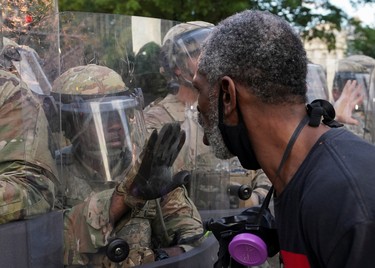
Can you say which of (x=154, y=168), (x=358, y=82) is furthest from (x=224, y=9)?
(x=154, y=168)

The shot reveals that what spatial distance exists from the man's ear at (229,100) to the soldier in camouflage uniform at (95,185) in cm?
84

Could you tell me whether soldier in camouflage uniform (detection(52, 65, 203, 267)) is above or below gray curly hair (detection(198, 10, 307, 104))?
below

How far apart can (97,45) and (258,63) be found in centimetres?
145

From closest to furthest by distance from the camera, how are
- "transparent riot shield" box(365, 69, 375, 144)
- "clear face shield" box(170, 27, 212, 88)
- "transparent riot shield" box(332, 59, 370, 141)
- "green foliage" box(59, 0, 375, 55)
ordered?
"clear face shield" box(170, 27, 212, 88) < "transparent riot shield" box(332, 59, 370, 141) < "transparent riot shield" box(365, 69, 375, 144) < "green foliage" box(59, 0, 375, 55)

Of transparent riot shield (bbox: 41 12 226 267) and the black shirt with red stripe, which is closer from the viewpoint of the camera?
the black shirt with red stripe

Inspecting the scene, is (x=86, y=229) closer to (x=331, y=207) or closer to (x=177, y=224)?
(x=177, y=224)

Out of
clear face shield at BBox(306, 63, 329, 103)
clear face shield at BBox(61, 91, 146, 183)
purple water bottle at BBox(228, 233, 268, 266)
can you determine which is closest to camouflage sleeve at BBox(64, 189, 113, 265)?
clear face shield at BBox(61, 91, 146, 183)

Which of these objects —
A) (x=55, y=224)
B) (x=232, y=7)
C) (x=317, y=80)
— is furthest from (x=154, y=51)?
(x=232, y=7)

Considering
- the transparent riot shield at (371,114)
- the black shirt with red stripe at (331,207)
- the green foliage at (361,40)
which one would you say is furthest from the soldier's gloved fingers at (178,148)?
the green foliage at (361,40)

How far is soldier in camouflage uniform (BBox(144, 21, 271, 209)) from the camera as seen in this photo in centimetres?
302

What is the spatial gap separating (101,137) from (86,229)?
1.28ft

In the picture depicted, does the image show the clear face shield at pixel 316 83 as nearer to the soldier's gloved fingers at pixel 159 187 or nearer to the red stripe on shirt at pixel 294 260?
the soldier's gloved fingers at pixel 159 187

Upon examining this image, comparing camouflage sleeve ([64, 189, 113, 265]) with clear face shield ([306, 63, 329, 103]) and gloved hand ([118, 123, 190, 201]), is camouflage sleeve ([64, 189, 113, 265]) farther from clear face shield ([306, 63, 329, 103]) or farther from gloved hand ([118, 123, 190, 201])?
clear face shield ([306, 63, 329, 103])

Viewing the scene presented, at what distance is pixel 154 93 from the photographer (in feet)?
10.6
